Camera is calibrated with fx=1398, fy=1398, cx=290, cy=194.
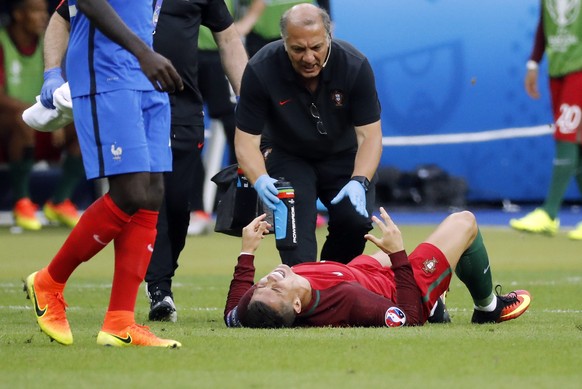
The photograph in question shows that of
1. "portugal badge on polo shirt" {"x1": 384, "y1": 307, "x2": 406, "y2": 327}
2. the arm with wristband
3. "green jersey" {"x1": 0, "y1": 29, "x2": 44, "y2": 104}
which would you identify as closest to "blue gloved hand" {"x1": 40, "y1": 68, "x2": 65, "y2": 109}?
the arm with wristband

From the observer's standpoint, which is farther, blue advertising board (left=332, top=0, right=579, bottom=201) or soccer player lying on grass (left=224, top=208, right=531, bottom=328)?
blue advertising board (left=332, top=0, right=579, bottom=201)

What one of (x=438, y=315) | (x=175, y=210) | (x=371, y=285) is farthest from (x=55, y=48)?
(x=438, y=315)

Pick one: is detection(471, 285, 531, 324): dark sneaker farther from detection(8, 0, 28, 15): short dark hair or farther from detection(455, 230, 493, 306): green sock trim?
detection(8, 0, 28, 15): short dark hair

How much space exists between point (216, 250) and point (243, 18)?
257cm

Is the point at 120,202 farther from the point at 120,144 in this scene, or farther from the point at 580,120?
the point at 580,120

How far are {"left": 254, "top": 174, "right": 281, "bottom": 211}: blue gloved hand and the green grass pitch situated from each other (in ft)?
2.24

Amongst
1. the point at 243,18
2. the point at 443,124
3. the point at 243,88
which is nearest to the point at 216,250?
the point at 243,18

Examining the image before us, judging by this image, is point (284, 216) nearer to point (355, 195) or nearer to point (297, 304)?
point (355, 195)

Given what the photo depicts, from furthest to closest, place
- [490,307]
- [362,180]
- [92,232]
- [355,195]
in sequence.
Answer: [362,180]
[355,195]
[490,307]
[92,232]

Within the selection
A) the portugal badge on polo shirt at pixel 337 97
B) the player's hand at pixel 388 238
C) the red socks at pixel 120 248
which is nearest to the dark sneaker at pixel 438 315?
the player's hand at pixel 388 238

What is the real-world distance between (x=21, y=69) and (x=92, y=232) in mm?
11470

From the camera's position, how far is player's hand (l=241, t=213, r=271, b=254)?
7203 millimetres

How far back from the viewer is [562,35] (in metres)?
14.2

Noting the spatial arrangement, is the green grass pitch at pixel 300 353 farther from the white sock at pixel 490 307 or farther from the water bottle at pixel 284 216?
the water bottle at pixel 284 216
